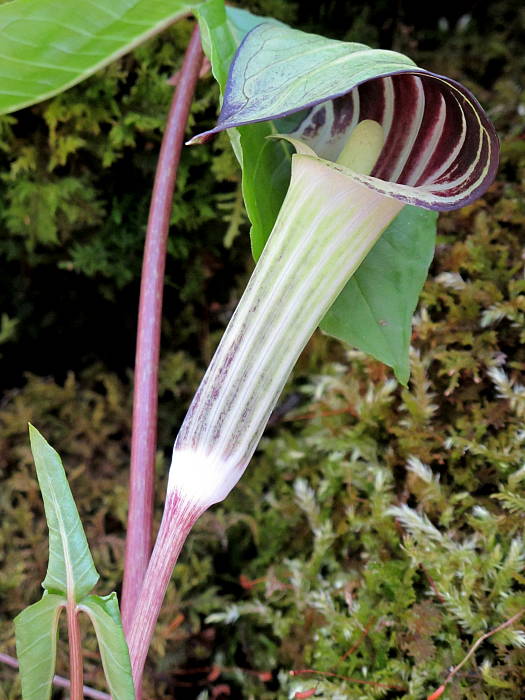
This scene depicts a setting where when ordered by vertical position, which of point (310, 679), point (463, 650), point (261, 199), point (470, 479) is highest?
point (261, 199)

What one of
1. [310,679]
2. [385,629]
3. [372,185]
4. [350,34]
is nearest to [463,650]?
[385,629]

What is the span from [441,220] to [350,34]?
0.38 m

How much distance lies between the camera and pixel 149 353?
85 cm

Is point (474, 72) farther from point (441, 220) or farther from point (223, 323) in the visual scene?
point (223, 323)

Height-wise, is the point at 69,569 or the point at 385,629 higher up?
the point at 69,569

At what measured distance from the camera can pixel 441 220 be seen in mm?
1069

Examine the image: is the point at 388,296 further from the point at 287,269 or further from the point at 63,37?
the point at 63,37

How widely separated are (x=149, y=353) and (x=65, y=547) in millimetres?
298

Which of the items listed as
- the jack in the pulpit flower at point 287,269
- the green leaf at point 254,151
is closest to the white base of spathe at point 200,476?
the jack in the pulpit flower at point 287,269

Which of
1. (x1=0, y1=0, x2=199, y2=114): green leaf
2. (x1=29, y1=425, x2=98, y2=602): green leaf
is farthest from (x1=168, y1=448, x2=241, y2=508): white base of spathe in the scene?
(x1=0, y1=0, x2=199, y2=114): green leaf

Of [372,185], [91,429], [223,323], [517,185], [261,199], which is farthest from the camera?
[223,323]

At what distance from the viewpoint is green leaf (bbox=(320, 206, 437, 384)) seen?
0.78 meters

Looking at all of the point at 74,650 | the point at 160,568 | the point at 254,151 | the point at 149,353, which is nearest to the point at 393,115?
the point at 254,151

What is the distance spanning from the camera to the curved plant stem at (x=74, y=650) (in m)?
0.62
